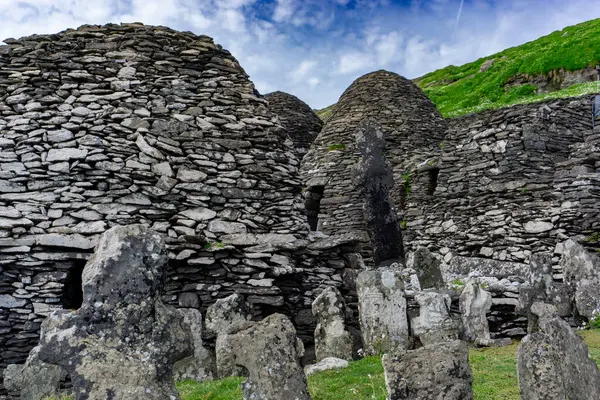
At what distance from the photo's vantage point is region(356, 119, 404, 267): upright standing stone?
13016 millimetres

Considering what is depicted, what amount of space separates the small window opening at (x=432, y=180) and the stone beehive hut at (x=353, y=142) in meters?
1.05

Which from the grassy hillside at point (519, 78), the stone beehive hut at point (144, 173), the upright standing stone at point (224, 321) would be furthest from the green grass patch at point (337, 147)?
the upright standing stone at point (224, 321)

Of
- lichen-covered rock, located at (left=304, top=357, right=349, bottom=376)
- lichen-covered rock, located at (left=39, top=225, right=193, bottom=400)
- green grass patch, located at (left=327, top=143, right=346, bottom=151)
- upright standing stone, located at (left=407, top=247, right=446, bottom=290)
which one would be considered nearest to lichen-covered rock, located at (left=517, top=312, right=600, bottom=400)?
lichen-covered rock, located at (left=304, top=357, right=349, bottom=376)

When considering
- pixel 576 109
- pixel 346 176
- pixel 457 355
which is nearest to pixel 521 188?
pixel 576 109

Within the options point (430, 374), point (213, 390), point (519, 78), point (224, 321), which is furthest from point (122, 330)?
point (519, 78)

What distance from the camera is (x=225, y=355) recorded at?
624cm

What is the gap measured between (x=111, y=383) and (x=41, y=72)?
22.2 ft

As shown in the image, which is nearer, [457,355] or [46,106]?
[457,355]

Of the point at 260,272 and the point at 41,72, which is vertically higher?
the point at 41,72

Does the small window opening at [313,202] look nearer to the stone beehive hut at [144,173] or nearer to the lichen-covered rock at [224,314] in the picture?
the stone beehive hut at [144,173]

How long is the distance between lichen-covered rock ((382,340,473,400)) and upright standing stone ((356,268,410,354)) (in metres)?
3.25

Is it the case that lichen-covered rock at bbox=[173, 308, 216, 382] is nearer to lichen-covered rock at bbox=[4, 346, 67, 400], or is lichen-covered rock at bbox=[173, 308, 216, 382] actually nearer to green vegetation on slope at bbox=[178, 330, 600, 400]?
green vegetation on slope at bbox=[178, 330, 600, 400]

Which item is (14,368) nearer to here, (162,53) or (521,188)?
(162,53)

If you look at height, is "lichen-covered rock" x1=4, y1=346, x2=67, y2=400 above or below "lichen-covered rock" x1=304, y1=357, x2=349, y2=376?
above
